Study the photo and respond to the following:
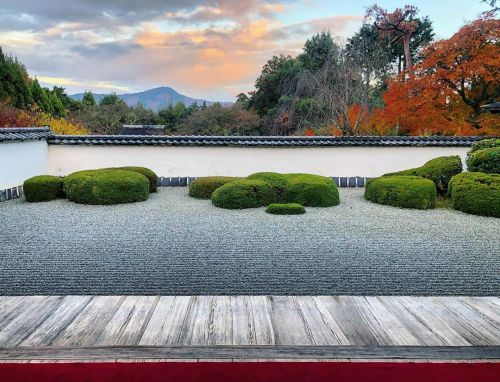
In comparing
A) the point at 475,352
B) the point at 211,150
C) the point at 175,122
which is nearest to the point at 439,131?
the point at 211,150

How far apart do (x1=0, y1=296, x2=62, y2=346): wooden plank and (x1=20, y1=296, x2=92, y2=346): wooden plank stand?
36 millimetres

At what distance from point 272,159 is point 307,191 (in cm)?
335

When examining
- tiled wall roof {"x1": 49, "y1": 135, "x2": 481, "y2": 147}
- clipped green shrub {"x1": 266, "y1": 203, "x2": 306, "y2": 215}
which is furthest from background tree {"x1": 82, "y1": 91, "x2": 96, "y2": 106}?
clipped green shrub {"x1": 266, "y1": 203, "x2": 306, "y2": 215}

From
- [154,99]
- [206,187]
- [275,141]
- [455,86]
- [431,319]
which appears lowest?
[431,319]

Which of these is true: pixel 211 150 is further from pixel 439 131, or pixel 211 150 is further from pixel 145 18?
pixel 439 131

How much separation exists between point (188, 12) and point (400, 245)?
7389 mm

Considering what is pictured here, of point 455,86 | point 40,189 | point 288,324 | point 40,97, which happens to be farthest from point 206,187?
point 40,97

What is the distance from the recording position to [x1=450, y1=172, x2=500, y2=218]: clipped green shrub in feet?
21.4

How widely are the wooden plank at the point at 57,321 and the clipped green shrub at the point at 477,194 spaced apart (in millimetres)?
6338

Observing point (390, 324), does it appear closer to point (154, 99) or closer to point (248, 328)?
point (248, 328)

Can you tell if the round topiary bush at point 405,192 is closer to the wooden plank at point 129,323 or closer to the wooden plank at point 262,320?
the wooden plank at point 262,320

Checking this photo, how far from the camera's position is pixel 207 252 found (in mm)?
4371

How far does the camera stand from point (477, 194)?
671cm

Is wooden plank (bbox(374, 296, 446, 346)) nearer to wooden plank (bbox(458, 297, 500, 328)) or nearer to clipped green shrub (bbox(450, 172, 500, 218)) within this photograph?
wooden plank (bbox(458, 297, 500, 328))
